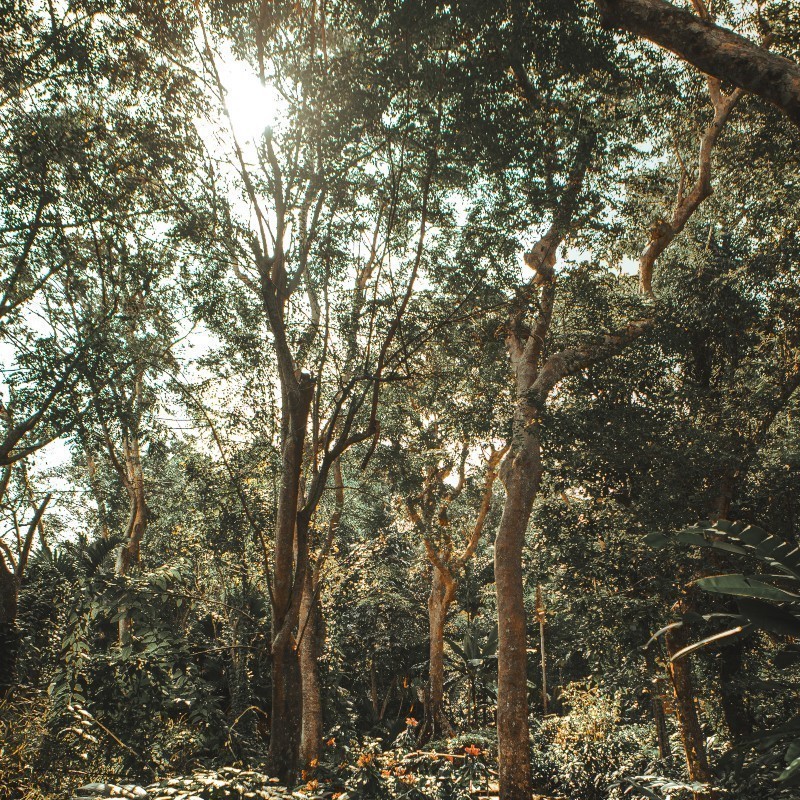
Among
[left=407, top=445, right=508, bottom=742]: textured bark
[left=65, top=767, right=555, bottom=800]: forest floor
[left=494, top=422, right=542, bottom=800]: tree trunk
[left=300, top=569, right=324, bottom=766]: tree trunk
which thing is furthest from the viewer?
[left=407, top=445, right=508, bottom=742]: textured bark

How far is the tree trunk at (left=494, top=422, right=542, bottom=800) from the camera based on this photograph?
7707 millimetres

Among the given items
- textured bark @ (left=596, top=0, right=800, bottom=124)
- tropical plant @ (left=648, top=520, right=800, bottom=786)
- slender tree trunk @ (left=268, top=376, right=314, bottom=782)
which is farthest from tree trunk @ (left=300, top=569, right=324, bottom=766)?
textured bark @ (left=596, top=0, right=800, bottom=124)

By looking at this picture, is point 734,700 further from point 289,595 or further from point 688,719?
point 289,595

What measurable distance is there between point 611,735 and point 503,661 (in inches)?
233

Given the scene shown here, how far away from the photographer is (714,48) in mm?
4566

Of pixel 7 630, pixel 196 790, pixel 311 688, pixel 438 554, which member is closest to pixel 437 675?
pixel 438 554

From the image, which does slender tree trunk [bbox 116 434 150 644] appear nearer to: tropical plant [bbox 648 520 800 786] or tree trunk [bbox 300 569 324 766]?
tree trunk [bbox 300 569 324 766]

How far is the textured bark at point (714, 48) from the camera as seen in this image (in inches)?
168

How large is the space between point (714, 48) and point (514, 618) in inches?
291

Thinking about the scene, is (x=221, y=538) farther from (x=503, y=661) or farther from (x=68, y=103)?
(x=68, y=103)

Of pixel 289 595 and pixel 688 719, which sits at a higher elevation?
pixel 289 595

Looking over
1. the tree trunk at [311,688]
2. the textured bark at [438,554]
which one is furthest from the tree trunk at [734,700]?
the tree trunk at [311,688]

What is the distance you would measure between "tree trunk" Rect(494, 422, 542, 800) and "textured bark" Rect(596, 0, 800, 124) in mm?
4670

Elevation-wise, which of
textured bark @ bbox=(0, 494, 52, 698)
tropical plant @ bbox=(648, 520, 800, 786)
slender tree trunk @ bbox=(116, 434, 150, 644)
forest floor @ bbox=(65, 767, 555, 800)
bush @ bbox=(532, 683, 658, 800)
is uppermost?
slender tree trunk @ bbox=(116, 434, 150, 644)
